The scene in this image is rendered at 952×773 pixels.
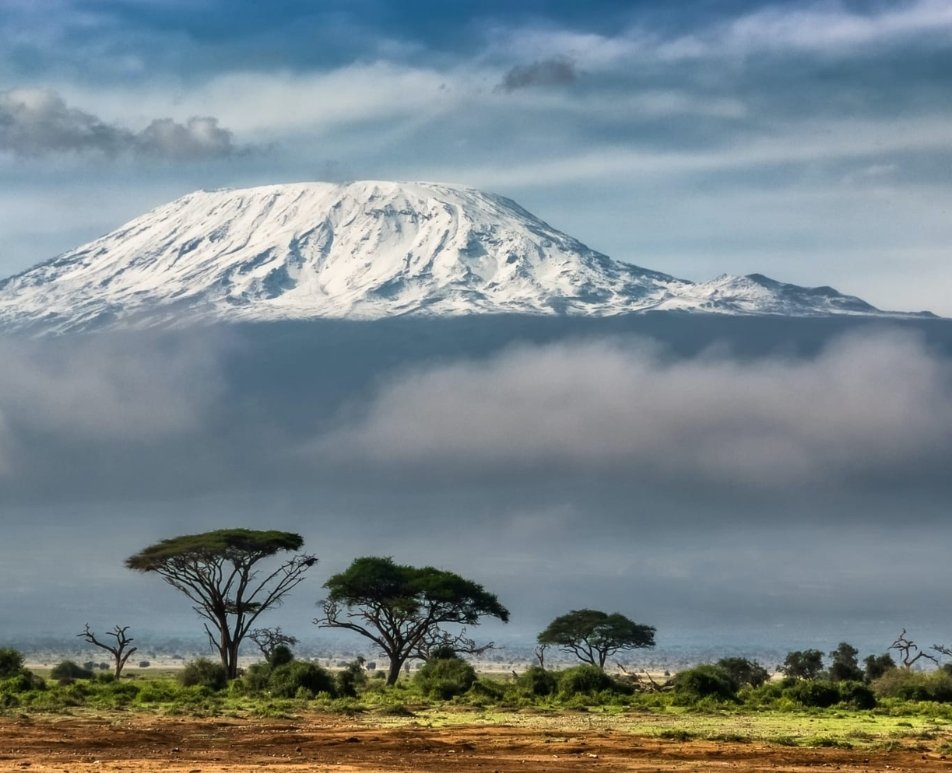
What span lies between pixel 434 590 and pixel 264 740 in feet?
151

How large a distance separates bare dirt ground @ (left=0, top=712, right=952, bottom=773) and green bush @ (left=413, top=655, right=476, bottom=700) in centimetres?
1363

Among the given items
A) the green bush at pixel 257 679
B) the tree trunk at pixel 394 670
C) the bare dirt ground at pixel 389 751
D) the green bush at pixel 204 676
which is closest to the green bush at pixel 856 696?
the bare dirt ground at pixel 389 751

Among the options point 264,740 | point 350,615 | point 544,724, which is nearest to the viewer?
point 264,740

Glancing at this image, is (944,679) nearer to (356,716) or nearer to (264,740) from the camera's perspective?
(356,716)

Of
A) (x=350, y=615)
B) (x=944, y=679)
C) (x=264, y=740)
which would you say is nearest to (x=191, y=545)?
(x=350, y=615)

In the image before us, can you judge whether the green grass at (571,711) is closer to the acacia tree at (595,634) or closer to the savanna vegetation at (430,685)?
the savanna vegetation at (430,685)

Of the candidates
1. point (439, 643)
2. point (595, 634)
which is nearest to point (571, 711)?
point (439, 643)

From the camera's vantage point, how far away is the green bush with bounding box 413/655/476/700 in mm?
56031

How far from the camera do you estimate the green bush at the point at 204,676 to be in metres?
63.1

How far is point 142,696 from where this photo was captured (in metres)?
55.6

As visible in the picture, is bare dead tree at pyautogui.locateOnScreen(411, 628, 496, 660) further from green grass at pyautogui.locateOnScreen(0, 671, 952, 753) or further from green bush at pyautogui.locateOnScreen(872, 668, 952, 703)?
green bush at pyautogui.locateOnScreen(872, 668, 952, 703)

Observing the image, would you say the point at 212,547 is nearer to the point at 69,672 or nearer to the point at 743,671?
the point at 69,672

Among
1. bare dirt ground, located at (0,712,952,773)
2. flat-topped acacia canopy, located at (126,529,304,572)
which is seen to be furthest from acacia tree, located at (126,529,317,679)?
bare dirt ground, located at (0,712,952,773)

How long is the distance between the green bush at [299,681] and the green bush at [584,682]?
7.85 meters
